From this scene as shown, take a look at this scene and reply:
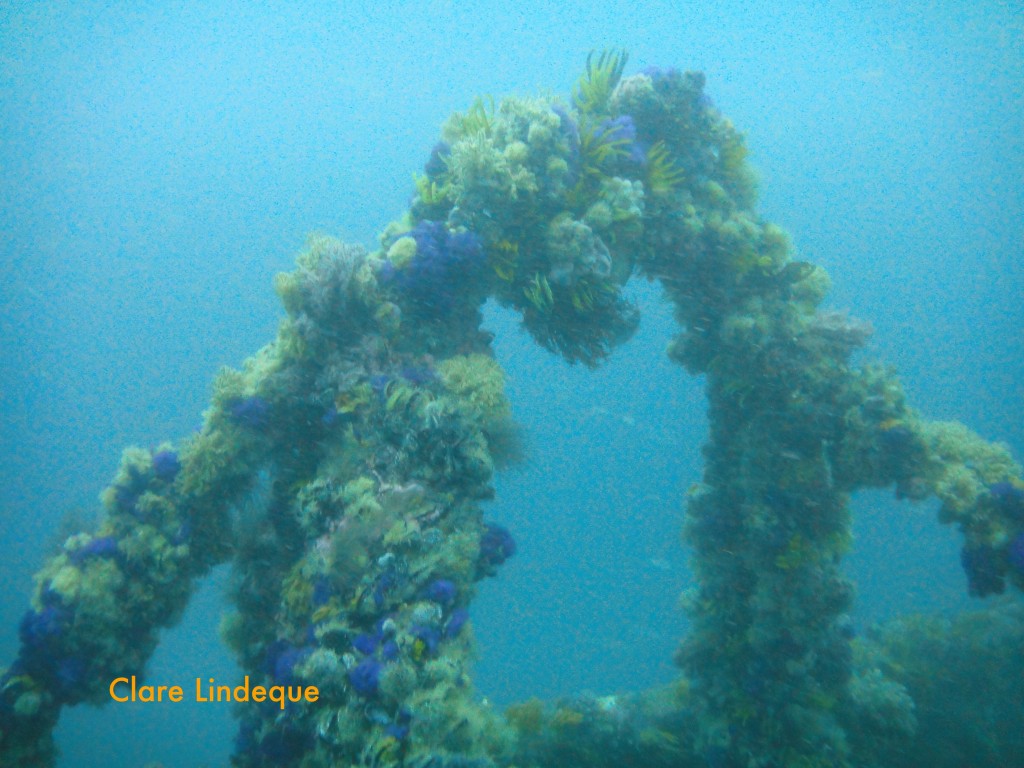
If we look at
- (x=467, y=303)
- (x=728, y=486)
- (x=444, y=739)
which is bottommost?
(x=444, y=739)

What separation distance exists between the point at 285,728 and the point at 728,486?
7.80 m

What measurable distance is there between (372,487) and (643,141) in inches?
275

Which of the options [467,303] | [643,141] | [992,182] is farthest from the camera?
[992,182]

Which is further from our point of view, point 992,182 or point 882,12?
point 992,182

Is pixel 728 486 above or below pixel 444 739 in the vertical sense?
above

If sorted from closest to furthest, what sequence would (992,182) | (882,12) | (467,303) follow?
(467,303)
(882,12)
(992,182)

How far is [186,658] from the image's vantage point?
5634 centimetres

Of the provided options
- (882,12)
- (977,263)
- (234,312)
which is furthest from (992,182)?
(234,312)

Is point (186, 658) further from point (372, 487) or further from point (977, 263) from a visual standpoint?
point (977, 263)

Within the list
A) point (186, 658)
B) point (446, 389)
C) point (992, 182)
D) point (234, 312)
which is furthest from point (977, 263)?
point (186, 658)

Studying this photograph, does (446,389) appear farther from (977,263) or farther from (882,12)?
(977,263)

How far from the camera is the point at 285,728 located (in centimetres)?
423

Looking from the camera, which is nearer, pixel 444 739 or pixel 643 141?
pixel 444 739

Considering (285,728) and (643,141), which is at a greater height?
(643,141)
